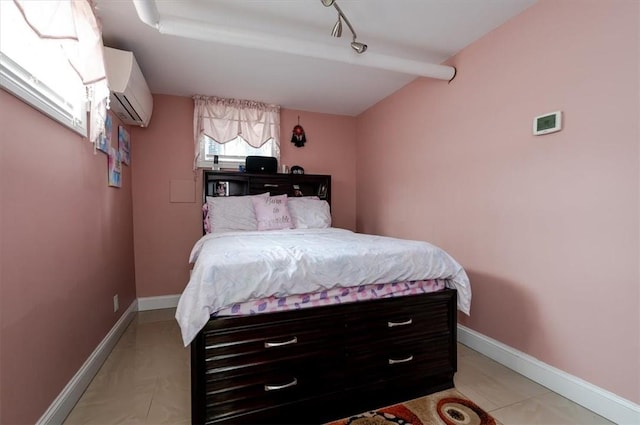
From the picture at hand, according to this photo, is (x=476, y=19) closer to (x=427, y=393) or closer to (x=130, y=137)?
(x=427, y=393)

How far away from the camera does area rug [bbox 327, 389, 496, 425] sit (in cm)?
146

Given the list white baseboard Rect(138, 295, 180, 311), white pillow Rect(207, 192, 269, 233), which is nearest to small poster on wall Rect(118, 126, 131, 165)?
white pillow Rect(207, 192, 269, 233)

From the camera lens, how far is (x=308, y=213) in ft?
10.6

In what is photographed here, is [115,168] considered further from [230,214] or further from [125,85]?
[230,214]

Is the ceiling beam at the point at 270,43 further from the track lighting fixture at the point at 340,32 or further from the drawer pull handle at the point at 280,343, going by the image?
the drawer pull handle at the point at 280,343

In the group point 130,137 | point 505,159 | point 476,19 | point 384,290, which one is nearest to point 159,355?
point 384,290

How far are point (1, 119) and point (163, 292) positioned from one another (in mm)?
2567

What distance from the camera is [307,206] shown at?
3.29m

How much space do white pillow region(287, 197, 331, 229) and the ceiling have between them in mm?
1251

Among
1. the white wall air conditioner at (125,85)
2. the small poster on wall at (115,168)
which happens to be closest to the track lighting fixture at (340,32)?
the white wall air conditioner at (125,85)

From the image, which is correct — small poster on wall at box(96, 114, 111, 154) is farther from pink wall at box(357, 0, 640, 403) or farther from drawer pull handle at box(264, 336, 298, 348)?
pink wall at box(357, 0, 640, 403)

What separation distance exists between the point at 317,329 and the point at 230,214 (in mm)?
1832

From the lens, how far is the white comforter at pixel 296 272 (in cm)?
130

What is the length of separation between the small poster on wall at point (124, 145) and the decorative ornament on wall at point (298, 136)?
5.94ft
